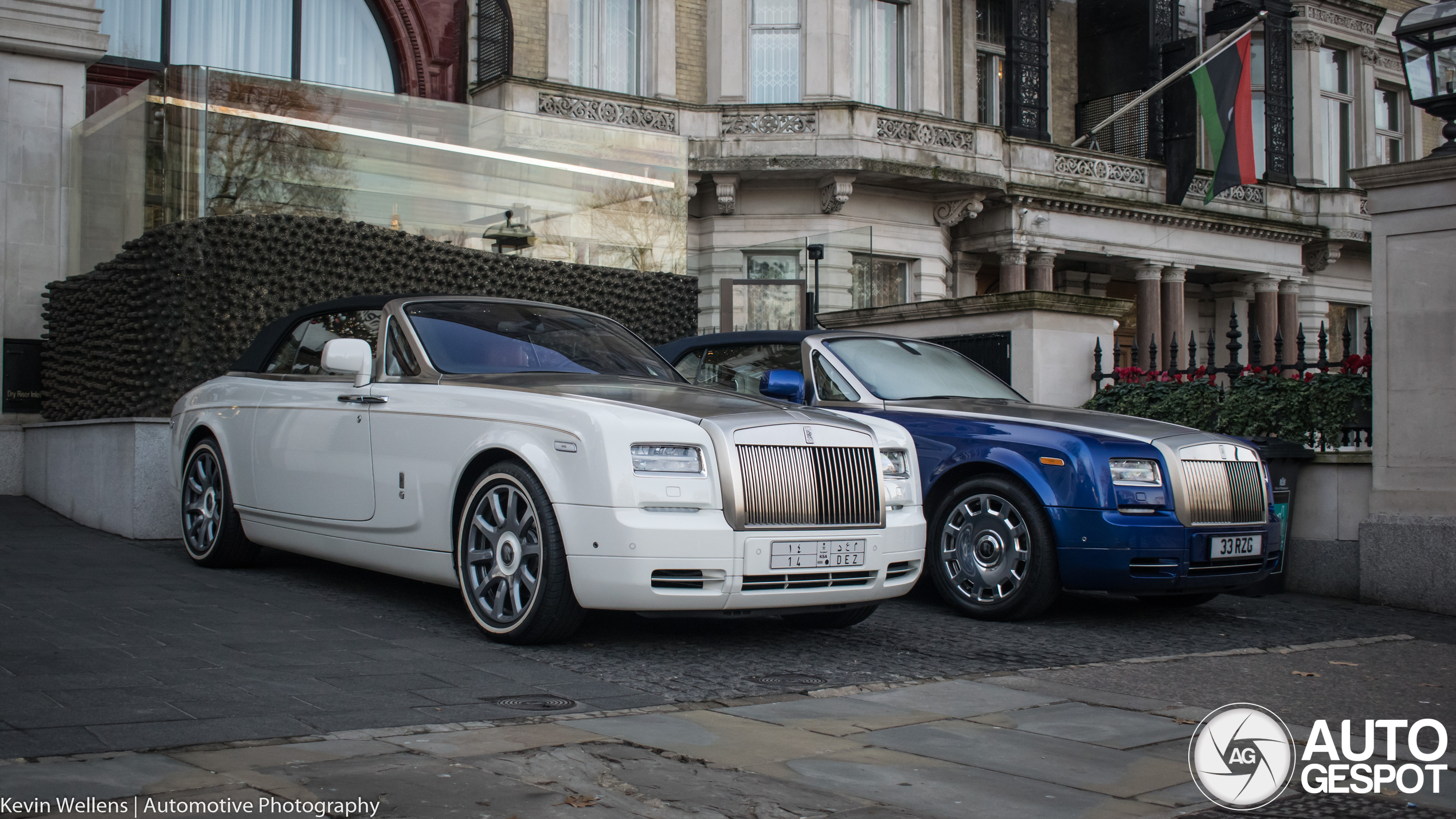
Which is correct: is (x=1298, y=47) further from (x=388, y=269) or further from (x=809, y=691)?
(x=809, y=691)

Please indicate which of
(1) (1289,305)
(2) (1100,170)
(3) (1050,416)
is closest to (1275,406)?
(3) (1050,416)

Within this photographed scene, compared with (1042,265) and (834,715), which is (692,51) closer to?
(1042,265)

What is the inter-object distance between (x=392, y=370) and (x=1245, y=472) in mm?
4932

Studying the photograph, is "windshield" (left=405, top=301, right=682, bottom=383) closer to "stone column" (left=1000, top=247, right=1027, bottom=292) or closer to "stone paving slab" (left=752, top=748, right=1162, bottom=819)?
"stone paving slab" (left=752, top=748, right=1162, bottom=819)

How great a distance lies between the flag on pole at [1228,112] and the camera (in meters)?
24.8

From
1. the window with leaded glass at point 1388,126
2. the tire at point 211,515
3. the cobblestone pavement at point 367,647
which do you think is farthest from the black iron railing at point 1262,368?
the window with leaded glass at point 1388,126

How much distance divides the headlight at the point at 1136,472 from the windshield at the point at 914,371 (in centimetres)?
143

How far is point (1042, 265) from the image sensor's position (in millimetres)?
26047

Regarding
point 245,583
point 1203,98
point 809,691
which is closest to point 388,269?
point 245,583

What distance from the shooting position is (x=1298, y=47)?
3070cm

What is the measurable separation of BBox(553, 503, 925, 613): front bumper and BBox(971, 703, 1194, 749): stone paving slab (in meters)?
1.26

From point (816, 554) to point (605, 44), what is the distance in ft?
61.8

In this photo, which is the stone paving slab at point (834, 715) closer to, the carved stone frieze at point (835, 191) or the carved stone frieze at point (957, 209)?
the carved stone frieze at point (835, 191)

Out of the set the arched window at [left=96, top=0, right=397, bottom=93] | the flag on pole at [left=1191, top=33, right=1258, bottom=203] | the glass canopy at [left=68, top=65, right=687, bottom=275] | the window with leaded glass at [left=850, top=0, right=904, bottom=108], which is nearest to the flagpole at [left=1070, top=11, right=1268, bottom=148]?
the flag on pole at [left=1191, top=33, right=1258, bottom=203]
